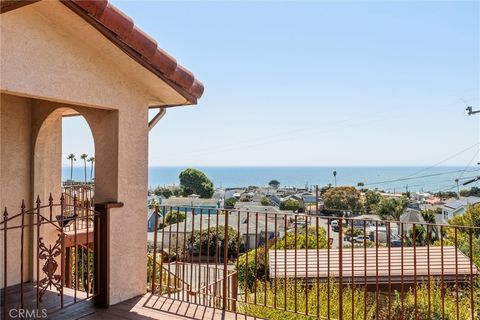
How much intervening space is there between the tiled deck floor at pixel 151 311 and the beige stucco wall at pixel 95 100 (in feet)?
0.65

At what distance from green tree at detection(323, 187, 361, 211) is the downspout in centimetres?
4489

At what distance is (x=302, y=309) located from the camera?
4.40 m

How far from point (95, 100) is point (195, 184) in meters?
57.2

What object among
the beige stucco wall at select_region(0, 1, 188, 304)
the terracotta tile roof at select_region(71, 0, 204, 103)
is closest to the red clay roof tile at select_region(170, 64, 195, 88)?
the terracotta tile roof at select_region(71, 0, 204, 103)

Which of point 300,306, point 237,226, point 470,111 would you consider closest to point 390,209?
point 470,111

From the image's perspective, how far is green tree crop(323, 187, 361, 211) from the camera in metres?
47.0

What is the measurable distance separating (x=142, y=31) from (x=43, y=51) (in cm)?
101

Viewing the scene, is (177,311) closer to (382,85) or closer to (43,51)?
(43,51)

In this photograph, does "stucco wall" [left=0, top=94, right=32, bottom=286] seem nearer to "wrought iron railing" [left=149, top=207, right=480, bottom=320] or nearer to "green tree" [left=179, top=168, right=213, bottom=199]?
"wrought iron railing" [left=149, top=207, right=480, bottom=320]

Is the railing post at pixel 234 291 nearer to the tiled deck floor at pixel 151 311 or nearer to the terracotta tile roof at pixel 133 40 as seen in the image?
the tiled deck floor at pixel 151 311

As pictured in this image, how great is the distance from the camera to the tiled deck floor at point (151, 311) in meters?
3.77

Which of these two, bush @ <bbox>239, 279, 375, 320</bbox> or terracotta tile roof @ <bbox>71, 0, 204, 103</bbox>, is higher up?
terracotta tile roof @ <bbox>71, 0, 204, 103</bbox>

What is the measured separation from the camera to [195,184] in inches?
2381

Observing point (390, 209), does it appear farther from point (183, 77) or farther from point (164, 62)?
point (164, 62)
